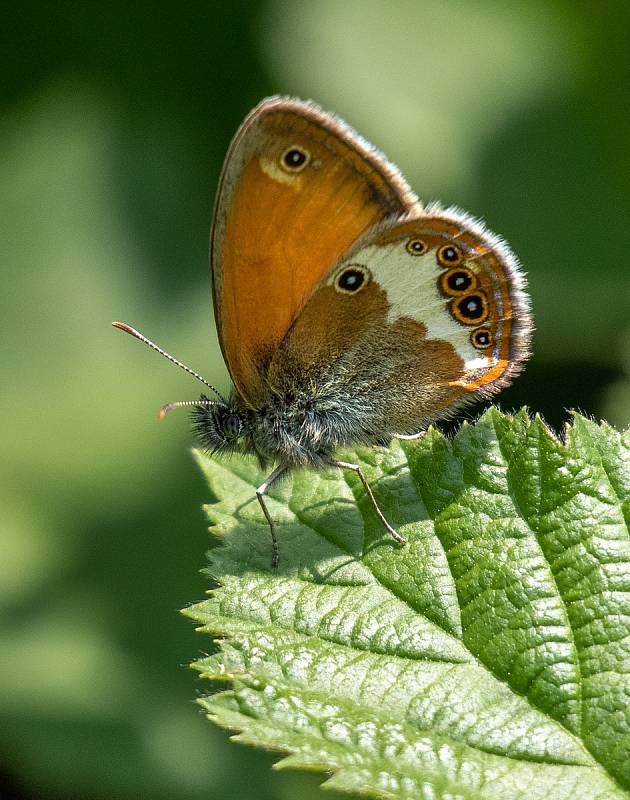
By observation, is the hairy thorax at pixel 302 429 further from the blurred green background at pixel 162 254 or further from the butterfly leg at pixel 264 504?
the blurred green background at pixel 162 254

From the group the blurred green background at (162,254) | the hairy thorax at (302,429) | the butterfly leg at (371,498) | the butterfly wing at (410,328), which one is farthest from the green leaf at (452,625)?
the blurred green background at (162,254)

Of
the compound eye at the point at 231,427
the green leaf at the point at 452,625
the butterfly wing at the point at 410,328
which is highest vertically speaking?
the butterfly wing at the point at 410,328

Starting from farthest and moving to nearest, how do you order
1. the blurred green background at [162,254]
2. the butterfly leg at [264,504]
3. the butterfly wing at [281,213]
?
the blurred green background at [162,254] → the butterfly wing at [281,213] → the butterfly leg at [264,504]

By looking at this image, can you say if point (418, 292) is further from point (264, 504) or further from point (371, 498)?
point (264, 504)

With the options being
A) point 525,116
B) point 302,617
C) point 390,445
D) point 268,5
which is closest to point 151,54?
point 268,5

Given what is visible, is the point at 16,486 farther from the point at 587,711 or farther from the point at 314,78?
the point at 587,711

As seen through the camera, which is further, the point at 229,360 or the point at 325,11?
the point at 325,11
